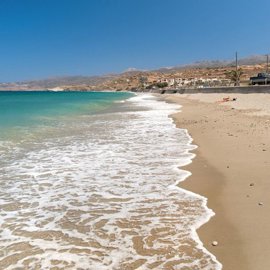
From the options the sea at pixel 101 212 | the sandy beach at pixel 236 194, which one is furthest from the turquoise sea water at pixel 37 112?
the sandy beach at pixel 236 194

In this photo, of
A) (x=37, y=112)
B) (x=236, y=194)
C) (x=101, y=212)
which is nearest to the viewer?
(x=101, y=212)

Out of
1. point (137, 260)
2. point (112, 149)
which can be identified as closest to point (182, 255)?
point (137, 260)

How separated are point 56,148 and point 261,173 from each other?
6.57 meters

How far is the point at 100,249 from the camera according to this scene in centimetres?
439

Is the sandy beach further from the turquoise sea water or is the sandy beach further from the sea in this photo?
the turquoise sea water

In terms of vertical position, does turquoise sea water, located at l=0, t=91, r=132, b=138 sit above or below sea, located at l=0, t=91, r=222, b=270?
below

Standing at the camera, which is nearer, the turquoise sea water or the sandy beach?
the sandy beach

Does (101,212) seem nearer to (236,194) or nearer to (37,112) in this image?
(236,194)

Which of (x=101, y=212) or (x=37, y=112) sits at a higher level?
(x=101, y=212)

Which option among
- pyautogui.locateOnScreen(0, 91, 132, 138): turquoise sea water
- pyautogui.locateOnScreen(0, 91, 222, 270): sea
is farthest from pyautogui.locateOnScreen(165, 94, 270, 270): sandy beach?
pyautogui.locateOnScreen(0, 91, 132, 138): turquoise sea water

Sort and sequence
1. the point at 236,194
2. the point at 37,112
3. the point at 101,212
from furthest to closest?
the point at 37,112 < the point at 236,194 < the point at 101,212

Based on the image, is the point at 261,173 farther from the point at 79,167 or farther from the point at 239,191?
the point at 79,167

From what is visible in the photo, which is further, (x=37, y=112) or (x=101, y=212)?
(x=37, y=112)

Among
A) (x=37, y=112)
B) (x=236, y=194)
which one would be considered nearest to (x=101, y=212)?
(x=236, y=194)
